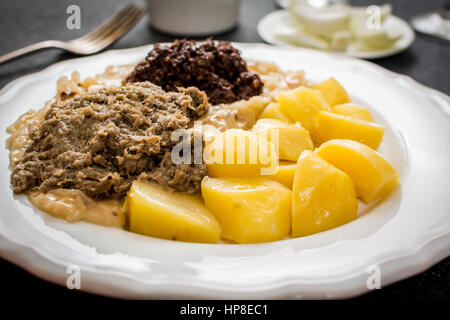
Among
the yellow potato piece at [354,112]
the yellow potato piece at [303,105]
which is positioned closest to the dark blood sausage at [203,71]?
the yellow potato piece at [303,105]

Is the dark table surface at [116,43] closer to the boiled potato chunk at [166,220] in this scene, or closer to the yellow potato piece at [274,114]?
the yellow potato piece at [274,114]

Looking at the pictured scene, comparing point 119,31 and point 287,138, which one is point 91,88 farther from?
point 119,31

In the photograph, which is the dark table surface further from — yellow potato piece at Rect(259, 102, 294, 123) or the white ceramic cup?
yellow potato piece at Rect(259, 102, 294, 123)

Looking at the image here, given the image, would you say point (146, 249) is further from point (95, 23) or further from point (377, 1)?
point (377, 1)

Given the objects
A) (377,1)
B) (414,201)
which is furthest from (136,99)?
(377,1)

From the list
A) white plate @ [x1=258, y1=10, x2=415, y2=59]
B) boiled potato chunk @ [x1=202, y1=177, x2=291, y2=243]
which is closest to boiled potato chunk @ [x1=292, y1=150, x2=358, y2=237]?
boiled potato chunk @ [x1=202, y1=177, x2=291, y2=243]
